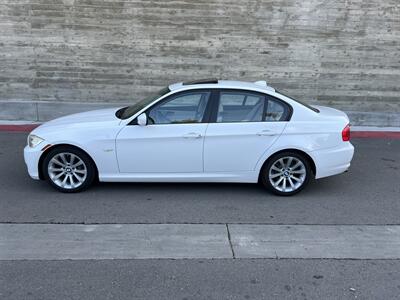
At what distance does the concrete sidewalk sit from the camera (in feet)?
13.9

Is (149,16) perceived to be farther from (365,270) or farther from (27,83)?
(365,270)

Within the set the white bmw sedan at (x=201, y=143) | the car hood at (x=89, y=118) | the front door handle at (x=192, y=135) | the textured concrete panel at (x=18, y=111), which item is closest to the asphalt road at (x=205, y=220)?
the white bmw sedan at (x=201, y=143)

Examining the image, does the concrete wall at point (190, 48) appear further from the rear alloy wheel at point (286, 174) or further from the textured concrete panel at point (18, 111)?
the rear alloy wheel at point (286, 174)

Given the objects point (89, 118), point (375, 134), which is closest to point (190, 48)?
point (375, 134)

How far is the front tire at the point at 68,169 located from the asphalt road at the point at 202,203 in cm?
14

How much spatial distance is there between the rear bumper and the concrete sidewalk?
1103 mm

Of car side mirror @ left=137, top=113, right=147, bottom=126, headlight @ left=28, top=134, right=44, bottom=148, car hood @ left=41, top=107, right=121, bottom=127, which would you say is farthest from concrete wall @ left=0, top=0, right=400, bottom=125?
car side mirror @ left=137, top=113, right=147, bottom=126

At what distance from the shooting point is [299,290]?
12.0 ft

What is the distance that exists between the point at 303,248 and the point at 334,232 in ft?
1.89

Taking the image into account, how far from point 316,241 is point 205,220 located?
1235 millimetres

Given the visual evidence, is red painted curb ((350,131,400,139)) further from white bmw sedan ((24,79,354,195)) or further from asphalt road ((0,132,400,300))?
white bmw sedan ((24,79,354,195))

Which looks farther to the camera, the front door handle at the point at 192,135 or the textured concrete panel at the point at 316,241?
the front door handle at the point at 192,135

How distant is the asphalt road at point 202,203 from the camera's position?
201 inches

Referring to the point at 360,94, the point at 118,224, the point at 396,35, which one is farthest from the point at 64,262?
the point at 396,35
